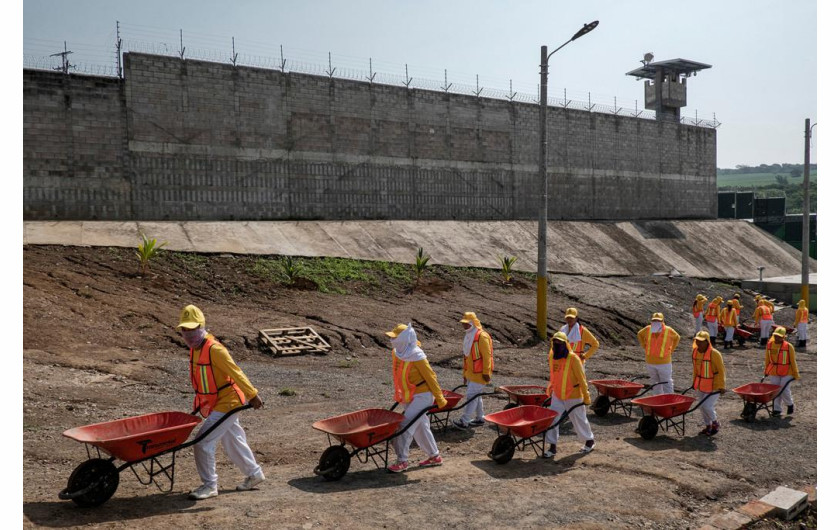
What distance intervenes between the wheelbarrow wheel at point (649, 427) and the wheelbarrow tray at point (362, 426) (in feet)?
14.1

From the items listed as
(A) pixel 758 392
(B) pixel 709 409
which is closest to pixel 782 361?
(A) pixel 758 392

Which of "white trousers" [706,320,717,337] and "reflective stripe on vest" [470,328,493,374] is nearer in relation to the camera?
"reflective stripe on vest" [470,328,493,374]

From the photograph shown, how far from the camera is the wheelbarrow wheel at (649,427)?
10.3 metres

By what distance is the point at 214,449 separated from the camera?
686cm

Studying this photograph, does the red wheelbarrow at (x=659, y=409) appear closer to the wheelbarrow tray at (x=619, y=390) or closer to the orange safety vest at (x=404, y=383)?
the wheelbarrow tray at (x=619, y=390)

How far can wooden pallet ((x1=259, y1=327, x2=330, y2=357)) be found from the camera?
1570 centimetres

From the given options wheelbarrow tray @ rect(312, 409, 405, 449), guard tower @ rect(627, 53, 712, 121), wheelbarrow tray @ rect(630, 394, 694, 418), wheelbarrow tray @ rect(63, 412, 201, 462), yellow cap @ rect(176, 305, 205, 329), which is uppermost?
guard tower @ rect(627, 53, 712, 121)

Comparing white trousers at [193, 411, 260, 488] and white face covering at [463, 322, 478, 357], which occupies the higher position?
white face covering at [463, 322, 478, 357]

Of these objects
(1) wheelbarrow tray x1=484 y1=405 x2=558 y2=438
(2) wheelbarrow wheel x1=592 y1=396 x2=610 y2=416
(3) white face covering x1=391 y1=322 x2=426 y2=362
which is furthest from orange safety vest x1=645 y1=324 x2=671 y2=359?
(3) white face covering x1=391 y1=322 x2=426 y2=362

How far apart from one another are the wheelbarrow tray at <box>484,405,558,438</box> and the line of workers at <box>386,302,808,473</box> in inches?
16.7

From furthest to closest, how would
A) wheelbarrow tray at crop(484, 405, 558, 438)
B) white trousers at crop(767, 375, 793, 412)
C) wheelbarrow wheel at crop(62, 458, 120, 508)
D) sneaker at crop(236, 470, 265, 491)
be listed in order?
white trousers at crop(767, 375, 793, 412) → wheelbarrow tray at crop(484, 405, 558, 438) → sneaker at crop(236, 470, 265, 491) → wheelbarrow wheel at crop(62, 458, 120, 508)

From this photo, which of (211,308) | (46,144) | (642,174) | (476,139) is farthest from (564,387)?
(642,174)

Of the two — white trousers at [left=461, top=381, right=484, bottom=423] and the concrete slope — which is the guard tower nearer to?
the concrete slope

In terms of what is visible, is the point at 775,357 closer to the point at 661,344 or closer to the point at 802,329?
the point at 661,344
